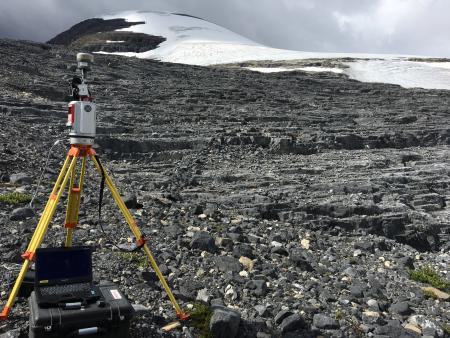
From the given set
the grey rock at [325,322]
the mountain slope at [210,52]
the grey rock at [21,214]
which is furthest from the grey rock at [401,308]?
the mountain slope at [210,52]

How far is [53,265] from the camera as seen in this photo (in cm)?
503

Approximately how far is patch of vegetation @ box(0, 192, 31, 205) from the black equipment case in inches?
175

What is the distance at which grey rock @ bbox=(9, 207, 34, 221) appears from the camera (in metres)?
8.09

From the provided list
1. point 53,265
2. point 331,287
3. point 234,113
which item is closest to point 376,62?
point 234,113

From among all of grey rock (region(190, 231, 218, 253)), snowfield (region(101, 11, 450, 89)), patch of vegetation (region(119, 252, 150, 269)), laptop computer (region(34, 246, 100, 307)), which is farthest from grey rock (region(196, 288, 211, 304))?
snowfield (region(101, 11, 450, 89))

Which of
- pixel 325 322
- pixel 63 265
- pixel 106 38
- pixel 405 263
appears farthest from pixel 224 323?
pixel 106 38

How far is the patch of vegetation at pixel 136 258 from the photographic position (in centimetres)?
723

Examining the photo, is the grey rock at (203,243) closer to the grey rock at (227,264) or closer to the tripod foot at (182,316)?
the grey rock at (227,264)

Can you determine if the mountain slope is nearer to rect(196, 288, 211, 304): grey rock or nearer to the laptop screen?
rect(196, 288, 211, 304): grey rock

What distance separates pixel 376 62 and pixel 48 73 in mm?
43771

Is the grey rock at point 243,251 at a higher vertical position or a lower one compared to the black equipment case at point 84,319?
lower

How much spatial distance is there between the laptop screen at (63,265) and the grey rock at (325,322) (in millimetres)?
3376

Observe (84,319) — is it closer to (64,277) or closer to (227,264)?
(64,277)

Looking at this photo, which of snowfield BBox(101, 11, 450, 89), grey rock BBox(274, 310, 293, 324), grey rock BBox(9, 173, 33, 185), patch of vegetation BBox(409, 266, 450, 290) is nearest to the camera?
grey rock BBox(274, 310, 293, 324)
